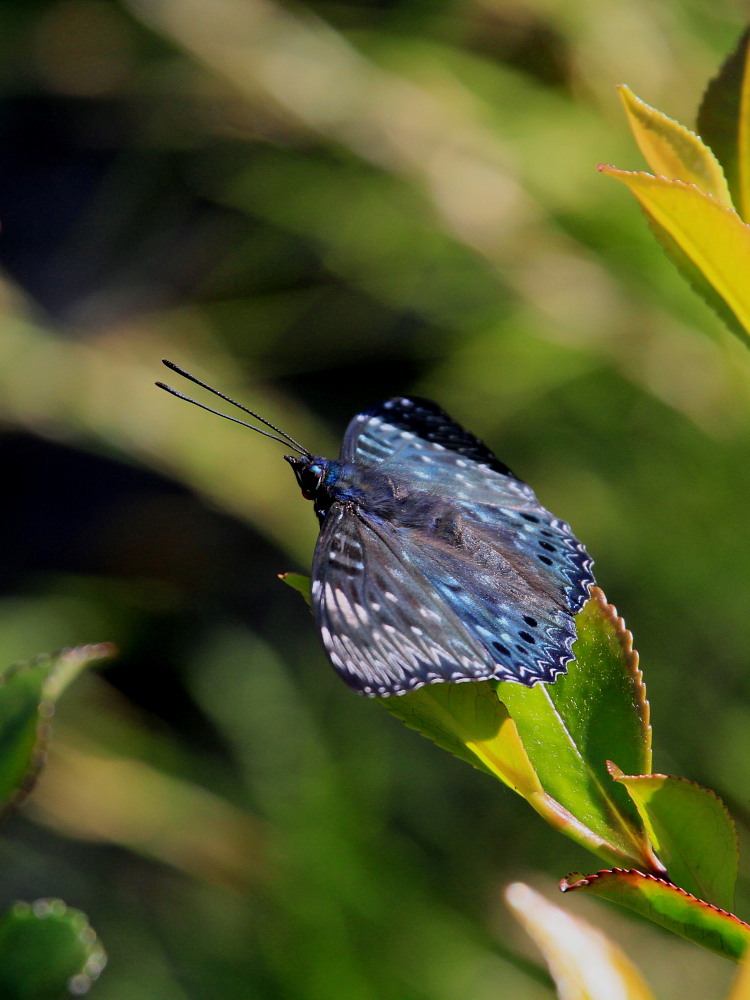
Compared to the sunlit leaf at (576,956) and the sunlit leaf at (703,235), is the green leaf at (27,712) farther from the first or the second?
the sunlit leaf at (703,235)

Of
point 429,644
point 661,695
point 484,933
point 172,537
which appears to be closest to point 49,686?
point 429,644

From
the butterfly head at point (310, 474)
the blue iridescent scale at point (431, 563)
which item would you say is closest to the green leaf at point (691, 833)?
the blue iridescent scale at point (431, 563)

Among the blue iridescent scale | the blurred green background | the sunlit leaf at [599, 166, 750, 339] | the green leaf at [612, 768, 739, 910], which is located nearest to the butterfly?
the blue iridescent scale

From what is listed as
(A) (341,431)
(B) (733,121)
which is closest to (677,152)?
(B) (733,121)

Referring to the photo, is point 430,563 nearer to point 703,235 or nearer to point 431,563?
point 431,563

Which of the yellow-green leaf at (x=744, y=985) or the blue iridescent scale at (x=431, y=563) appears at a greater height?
the yellow-green leaf at (x=744, y=985)

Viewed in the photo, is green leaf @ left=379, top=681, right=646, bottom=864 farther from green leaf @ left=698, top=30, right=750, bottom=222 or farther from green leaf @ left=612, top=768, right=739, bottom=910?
green leaf @ left=698, top=30, right=750, bottom=222

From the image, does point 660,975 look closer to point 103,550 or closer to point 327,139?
point 103,550
